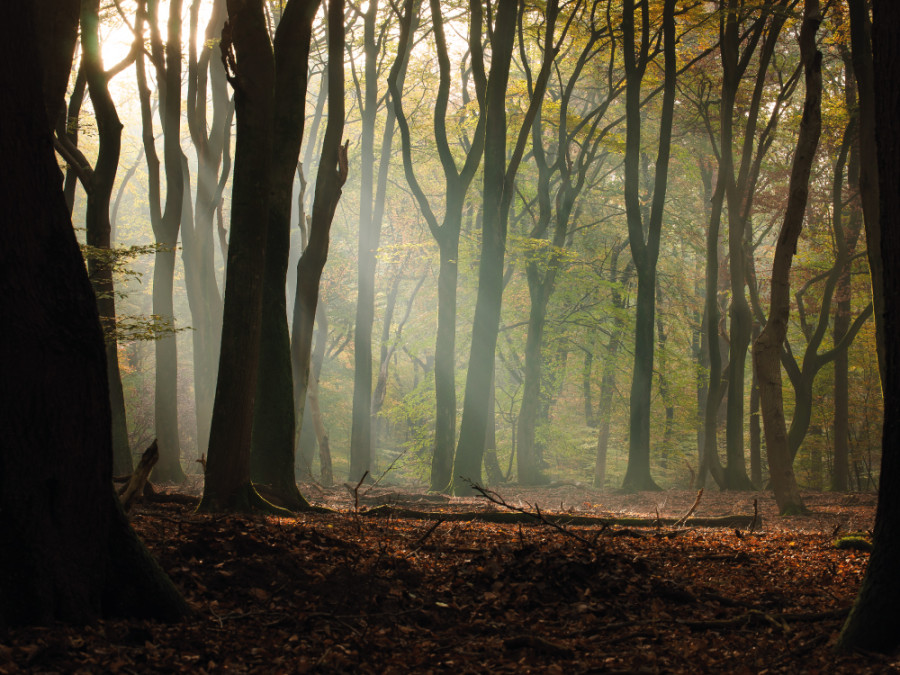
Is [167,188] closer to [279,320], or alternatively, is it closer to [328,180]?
[328,180]

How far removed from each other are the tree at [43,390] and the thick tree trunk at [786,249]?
30.1 ft

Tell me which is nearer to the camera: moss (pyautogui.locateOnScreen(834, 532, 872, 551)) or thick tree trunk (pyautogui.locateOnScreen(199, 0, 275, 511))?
moss (pyautogui.locateOnScreen(834, 532, 872, 551))

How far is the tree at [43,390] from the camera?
11.2 ft

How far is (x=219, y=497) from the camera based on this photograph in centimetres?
703

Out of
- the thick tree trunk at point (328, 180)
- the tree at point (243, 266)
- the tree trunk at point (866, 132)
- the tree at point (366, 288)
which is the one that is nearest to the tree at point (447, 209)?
the thick tree trunk at point (328, 180)

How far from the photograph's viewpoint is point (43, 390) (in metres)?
3.49

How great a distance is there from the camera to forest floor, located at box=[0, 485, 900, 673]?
3611 mm

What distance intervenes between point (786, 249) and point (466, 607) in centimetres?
812

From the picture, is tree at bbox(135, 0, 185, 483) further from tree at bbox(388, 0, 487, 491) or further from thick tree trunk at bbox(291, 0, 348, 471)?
tree at bbox(388, 0, 487, 491)

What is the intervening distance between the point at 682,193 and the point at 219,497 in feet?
76.8

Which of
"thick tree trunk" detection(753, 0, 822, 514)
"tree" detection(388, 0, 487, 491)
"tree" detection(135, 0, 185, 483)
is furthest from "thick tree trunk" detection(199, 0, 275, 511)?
"thick tree trunk" detection(753, 0, 822, 514)

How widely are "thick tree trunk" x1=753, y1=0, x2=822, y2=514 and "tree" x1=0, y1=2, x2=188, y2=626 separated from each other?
361 inches

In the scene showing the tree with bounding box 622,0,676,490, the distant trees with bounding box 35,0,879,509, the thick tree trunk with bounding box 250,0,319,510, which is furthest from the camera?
the tree with bounding box 622,0,676,490

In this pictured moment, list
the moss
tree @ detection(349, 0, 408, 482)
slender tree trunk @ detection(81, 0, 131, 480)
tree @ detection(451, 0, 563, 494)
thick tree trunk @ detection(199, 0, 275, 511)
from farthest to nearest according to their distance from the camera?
tree @ detection(349, 0, 408, 482) < tree @ detection(451, 0, 563, 494) < slender tree trunk @ detection(81, 0, 131, 480) < thick tree trunk @ detection(199, 0, 275, 511) < the moss
